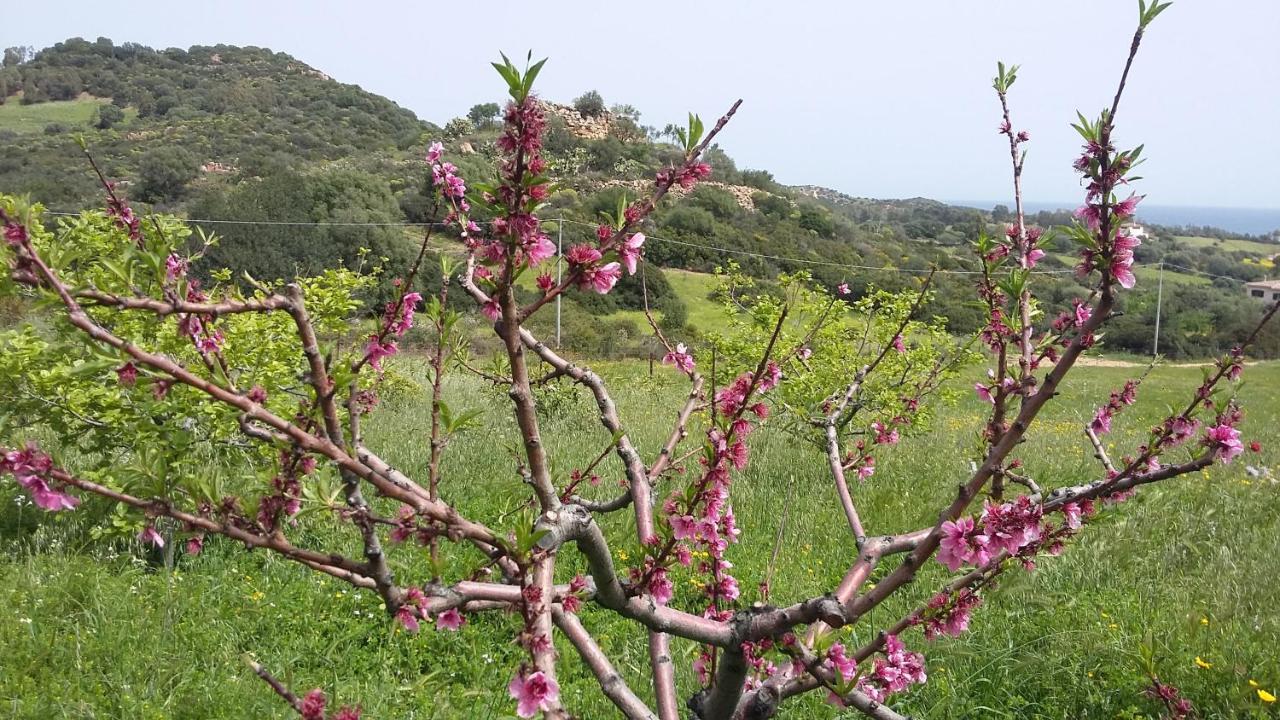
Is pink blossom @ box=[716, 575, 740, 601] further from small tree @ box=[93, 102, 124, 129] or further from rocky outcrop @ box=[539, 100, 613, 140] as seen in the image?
small tree @ box=[93, 102, 124, 129]

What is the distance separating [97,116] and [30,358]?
246 ft

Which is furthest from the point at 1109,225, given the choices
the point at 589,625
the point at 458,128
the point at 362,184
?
the point at 458,128

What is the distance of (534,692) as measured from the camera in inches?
40.3

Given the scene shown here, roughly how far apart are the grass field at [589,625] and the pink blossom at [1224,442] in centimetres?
52

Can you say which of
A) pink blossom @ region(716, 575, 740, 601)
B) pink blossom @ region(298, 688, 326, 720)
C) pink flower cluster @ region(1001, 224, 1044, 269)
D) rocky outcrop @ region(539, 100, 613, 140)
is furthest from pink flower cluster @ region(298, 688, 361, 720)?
rocky outcrop @ region(539, 100, 613, 140)

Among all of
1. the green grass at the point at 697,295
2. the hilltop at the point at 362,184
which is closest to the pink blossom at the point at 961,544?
the hilltop at the point at 362,184

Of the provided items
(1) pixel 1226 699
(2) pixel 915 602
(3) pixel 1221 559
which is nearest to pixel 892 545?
(1) pixel 1226 699

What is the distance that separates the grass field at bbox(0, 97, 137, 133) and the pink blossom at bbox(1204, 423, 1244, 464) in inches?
2886

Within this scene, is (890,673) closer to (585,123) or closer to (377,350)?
(377,350)

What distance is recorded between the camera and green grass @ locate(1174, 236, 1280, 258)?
92.0 meters

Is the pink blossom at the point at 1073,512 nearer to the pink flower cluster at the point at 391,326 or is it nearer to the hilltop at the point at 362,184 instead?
the pink flower cluster at the point at 391,326

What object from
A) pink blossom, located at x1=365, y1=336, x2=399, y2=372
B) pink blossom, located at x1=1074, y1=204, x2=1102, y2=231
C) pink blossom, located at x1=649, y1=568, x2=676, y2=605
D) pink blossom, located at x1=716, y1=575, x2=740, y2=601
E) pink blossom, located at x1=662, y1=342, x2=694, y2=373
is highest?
pink blossom, located at x1=1074, y1=204, x2=1102, y2=231

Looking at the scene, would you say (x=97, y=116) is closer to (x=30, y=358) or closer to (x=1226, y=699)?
(x=30, y=358)

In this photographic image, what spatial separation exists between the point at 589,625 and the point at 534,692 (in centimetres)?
339
